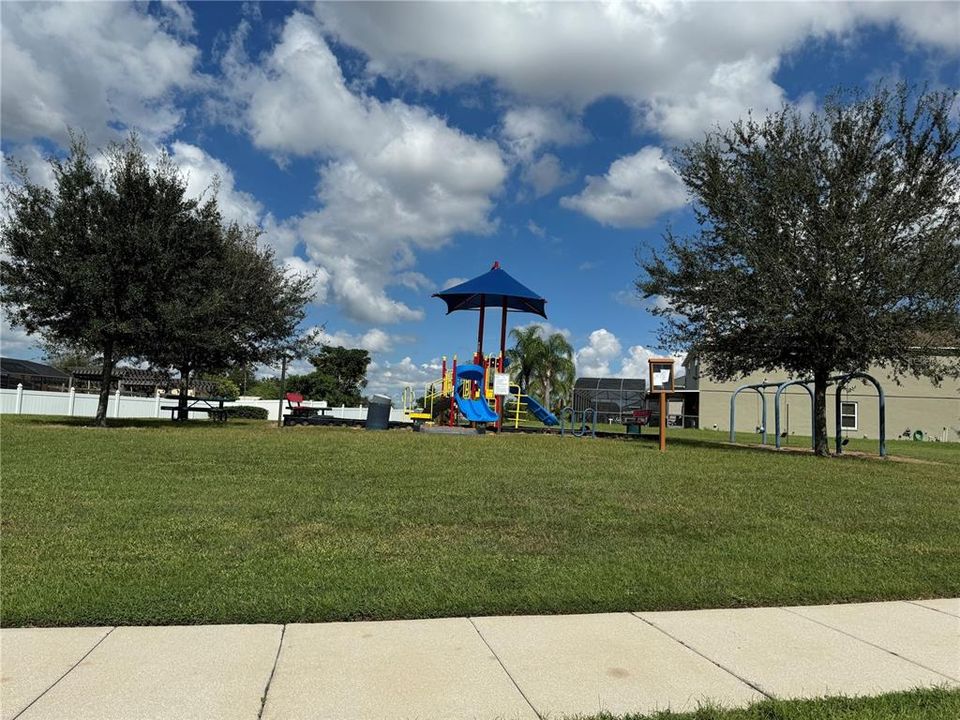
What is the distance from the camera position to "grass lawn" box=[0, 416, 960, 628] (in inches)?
210

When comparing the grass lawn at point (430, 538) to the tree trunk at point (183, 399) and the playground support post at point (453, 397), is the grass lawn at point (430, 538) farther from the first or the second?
the tree trunk at point (183, 399)

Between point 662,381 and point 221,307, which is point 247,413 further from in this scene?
point 662,381

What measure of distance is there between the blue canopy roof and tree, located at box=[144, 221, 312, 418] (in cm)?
691

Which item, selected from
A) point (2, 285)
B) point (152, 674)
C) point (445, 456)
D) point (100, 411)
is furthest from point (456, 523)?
point (2, 285)

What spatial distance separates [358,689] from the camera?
383cm

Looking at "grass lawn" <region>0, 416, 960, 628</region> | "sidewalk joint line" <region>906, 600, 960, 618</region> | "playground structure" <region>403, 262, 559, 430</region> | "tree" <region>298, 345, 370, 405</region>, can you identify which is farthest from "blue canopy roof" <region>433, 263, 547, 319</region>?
"tree" <region>298, 345, 370, 405</region>

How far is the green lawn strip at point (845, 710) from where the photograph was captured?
3582mm

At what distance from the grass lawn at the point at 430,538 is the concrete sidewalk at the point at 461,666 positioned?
1.29ft

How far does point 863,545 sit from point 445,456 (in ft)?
25.3

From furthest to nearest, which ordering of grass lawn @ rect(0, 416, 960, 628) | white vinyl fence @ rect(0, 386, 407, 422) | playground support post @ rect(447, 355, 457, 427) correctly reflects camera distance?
1. white vinyl fence @ rect(0, 386, 407, 422)
2. playground support post @ rect(447, 355, 457, 427)
3. grass lawn @ rect(0, 416, 960, 628)

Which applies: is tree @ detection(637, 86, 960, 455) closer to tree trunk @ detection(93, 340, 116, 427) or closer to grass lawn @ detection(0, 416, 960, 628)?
grass lawn @ detection(0, 416, 960, 628)

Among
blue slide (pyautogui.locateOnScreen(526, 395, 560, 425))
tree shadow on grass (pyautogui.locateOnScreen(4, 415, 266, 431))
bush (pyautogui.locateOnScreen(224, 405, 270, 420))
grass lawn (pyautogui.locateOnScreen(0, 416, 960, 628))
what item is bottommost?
grass lawn (pyautogui.locateOnScreen(0, 416, 960, 628))

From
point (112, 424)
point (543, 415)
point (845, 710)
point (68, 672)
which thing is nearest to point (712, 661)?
point (845, 710)

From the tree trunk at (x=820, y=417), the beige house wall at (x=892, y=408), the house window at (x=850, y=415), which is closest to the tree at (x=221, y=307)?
the tree trunk at (x=820, y=417)
